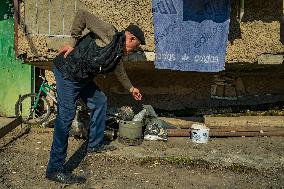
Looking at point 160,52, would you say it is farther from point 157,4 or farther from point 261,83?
point 261,83

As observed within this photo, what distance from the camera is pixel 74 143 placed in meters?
6.38

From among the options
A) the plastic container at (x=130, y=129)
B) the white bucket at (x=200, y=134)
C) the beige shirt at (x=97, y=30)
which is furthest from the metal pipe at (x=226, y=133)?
the beige shirt at (x=97, y=30)

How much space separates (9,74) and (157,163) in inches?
188

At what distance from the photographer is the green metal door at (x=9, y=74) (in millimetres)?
8484

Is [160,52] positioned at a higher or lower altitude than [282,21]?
lower

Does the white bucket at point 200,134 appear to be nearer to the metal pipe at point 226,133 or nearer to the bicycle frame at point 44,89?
the metal pipe at point 226,133

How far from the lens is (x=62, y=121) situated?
15.3ft

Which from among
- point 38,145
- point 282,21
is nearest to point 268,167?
point 282,21

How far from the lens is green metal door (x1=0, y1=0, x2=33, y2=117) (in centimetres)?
848

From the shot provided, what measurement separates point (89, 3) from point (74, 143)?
2513mm

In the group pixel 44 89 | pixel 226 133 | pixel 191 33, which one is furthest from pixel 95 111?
pixel 44 89

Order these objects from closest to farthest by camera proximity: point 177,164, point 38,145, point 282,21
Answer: point 177,164 → point 38,145 → point 282,21

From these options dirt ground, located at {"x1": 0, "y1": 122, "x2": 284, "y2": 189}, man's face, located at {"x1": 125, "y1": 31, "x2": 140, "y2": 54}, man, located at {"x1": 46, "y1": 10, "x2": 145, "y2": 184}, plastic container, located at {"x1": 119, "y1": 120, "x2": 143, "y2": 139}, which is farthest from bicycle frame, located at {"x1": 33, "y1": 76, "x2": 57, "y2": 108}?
man's face, located at {"x1": 125, "y1": 31, "x2": 140, "y2": 54}

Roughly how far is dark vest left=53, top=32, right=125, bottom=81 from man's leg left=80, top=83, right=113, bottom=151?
2.18 ft
